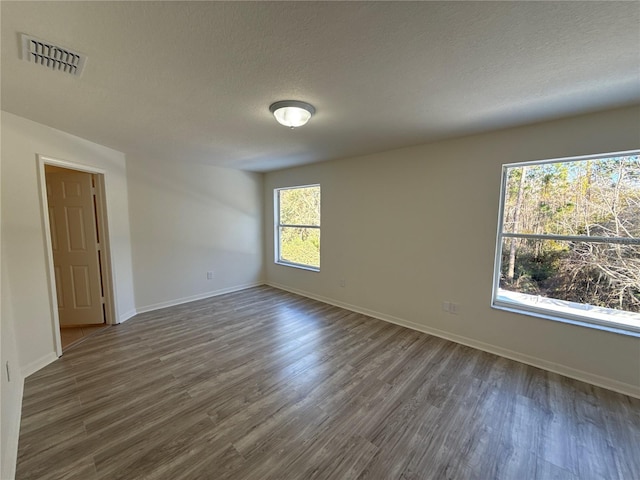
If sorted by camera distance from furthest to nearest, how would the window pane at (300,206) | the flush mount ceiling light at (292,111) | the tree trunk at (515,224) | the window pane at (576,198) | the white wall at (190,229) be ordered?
the window pane at (300,206)
the white wall at (190,229)
the tree trunk at (515,224)
the window pane at (576,198)
the flush mount ceiling light at (292,111)

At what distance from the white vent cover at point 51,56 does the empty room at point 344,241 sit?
0.01 metres

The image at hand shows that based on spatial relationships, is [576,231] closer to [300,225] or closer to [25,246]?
[300,225]

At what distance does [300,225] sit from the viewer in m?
4.86

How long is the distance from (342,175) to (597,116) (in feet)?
9.02

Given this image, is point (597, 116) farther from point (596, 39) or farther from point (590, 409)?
point (590, 409)

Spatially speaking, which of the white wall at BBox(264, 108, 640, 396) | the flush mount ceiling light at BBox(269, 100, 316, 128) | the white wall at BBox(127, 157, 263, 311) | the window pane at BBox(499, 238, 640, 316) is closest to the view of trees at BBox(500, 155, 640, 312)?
the window pane at BBox(499, 238, 640, 316)

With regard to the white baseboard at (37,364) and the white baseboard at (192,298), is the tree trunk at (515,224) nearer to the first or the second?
the white baseboard at (192,298)

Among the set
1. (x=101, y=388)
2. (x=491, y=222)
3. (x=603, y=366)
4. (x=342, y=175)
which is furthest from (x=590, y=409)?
(x=101, y=388)

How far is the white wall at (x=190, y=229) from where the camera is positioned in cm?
382

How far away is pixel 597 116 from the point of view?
85.4 inches

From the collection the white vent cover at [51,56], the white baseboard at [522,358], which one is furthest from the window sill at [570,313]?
the white vent cover at [51,56]

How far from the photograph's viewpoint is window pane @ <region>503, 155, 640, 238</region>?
2.16 meters

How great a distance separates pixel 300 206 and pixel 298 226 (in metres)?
0.39

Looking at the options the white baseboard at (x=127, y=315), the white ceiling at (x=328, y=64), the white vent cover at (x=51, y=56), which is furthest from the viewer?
the white baseboard at (x=127, y=315)
